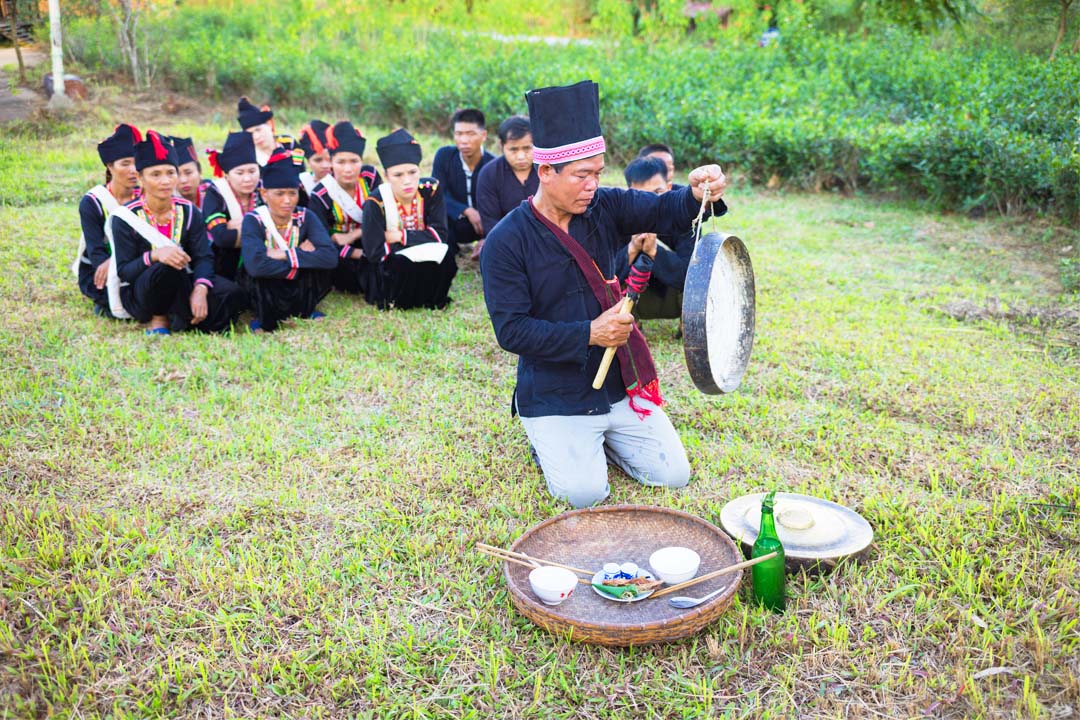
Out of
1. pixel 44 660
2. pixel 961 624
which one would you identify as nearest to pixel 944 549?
pixel 961 624

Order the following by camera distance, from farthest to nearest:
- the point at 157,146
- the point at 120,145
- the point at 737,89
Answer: the point at 737,89
the point at 120,145
the point at 157,146

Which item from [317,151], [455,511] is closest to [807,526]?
[455,511]

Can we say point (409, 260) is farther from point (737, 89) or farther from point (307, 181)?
point (737, 89)

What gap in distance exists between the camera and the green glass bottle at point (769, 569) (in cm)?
307

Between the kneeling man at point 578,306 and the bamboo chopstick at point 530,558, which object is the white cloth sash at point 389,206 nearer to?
the kneeling man at point 578,306

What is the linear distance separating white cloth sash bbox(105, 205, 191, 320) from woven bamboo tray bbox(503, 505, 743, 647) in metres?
3.73

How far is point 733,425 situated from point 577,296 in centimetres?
135

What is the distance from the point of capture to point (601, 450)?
3986mm

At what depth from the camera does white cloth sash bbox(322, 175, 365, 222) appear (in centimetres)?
664

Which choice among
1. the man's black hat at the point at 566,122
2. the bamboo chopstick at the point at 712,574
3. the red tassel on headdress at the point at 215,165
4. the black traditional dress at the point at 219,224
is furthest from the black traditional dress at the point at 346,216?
the bamboo chopstick at the point at 712,574

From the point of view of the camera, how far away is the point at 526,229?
12.3 ft

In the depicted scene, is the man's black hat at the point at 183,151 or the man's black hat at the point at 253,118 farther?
the man's black hat at the point at 253,118

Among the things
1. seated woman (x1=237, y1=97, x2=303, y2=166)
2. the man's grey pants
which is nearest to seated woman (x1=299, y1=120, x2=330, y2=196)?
seated woman (x1=237, y1=97, x2=303, y2=166)

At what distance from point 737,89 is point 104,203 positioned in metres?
10.1
